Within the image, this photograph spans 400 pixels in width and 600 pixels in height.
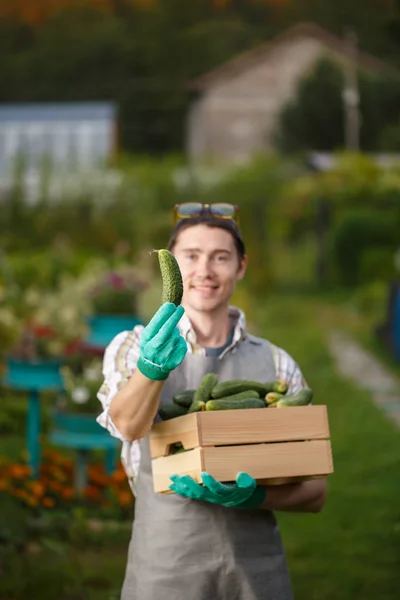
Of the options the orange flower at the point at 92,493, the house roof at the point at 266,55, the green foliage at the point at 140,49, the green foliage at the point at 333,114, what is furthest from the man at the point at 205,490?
the green foliage at the point at 140,49

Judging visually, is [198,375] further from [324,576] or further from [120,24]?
[120,24]

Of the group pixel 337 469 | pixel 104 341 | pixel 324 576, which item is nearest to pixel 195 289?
pixel 324 576

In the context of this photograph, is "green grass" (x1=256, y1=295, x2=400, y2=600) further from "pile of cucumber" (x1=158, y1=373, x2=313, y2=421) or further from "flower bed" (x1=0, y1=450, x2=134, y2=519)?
"pile of cucumber" (x1=158, y1=373, x2=313, y2=421)

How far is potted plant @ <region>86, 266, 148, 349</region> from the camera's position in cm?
572

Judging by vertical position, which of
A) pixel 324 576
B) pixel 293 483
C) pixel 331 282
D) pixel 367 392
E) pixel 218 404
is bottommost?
pixel 324 576

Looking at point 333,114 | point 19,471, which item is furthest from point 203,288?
point 333,114

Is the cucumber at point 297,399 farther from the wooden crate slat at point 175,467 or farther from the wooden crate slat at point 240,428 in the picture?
the wooden crate slat at point 175,467

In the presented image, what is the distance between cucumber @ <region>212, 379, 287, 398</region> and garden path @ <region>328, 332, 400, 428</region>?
4.93 meters

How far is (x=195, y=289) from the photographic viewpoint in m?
2.18

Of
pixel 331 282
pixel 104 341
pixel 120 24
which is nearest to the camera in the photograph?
pixel 104 341

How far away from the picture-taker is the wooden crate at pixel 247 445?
6.52 feet

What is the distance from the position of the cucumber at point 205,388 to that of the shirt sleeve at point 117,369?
5.9 inches

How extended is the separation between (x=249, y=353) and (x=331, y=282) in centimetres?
1455

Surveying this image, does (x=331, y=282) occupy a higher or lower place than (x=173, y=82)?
lower
